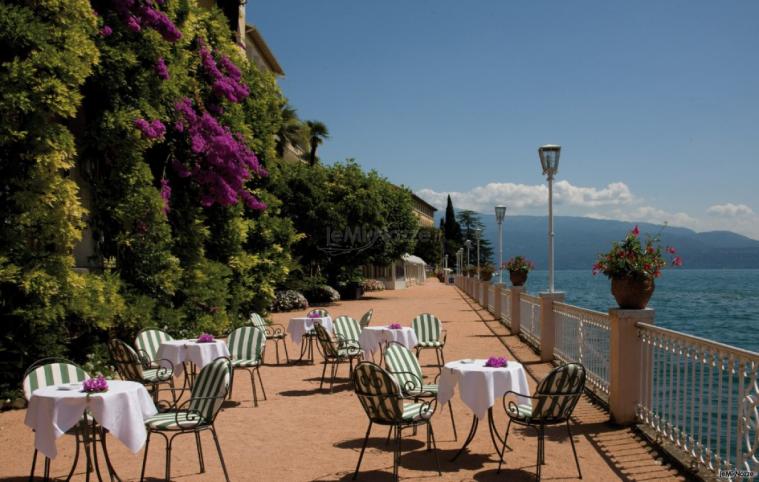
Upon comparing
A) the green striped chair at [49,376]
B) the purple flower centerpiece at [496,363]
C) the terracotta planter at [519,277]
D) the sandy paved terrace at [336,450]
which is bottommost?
the sandy paved terrace at [336,450]

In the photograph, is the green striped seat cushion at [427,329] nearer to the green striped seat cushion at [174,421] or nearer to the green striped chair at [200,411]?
the green striped chair at [200,411]

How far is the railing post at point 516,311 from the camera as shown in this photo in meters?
18.3

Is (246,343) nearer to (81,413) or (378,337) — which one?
(378,337)

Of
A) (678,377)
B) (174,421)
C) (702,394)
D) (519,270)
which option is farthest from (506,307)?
(174,421)

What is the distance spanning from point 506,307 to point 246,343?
12.7 metres

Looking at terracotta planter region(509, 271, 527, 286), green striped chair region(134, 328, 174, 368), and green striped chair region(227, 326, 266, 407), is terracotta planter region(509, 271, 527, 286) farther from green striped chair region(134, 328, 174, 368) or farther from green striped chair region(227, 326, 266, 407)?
green striped chair region(134, 328, 174, 368)

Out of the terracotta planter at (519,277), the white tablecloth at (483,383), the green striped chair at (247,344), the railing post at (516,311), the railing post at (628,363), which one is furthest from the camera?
the terracotta planter at (519,277)

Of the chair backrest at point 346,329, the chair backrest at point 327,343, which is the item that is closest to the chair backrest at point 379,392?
the chair backrest at point 327,343

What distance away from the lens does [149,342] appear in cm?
1041

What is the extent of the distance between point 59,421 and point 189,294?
10.8 m

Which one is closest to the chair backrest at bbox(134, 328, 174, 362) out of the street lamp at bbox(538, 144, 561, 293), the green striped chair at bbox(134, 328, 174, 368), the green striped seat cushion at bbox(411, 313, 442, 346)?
the green striped chair at bbox(134, 328, 174, 368)

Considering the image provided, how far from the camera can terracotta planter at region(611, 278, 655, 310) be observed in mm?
7751

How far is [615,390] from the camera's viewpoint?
26.0 feet

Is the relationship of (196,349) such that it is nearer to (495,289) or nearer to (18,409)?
(18,409)
